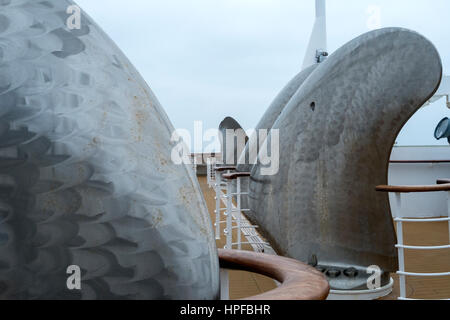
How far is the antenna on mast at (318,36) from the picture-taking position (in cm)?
693

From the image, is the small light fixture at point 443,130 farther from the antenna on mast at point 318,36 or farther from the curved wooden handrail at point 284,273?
the curved wooden handrail at point 284,273

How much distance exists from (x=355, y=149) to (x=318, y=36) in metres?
4.80

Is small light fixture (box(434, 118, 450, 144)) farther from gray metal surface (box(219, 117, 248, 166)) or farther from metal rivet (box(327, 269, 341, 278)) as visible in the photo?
metal rivet (box(327, 269, 341, 278))

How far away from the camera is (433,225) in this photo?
239 inches

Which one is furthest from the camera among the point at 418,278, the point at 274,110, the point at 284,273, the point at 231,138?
the point at 231,138

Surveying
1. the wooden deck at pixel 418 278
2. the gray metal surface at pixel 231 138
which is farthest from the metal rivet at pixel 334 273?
the gray metal surface at pixel 231 138

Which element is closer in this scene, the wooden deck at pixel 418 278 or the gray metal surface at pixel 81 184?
the gray metal surface at pixel 81 184

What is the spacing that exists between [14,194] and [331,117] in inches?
101

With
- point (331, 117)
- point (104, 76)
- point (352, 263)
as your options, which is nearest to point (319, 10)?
point (331, 117)

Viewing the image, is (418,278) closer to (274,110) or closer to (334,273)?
(334,273)

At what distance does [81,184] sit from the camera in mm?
475

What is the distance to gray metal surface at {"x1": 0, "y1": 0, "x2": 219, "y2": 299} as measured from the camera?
0.46m

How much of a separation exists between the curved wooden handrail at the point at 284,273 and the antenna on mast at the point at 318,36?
256 inches

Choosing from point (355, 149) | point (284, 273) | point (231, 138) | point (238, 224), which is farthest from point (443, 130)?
point (284, 273)
